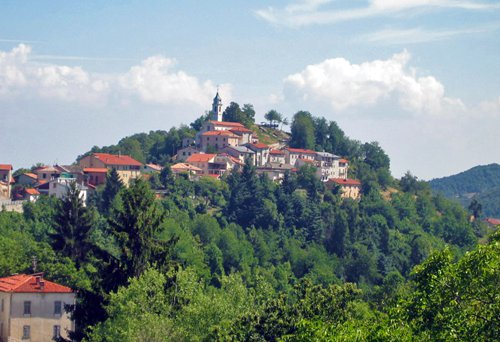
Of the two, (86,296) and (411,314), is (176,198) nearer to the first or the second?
(86,296)

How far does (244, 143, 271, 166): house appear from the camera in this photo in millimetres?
134125

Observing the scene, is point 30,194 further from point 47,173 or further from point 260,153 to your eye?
point 260,153

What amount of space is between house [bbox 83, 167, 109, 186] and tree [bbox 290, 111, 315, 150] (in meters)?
38.7

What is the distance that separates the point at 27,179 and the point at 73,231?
48815 millimetres

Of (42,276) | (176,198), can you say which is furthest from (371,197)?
(42,276)

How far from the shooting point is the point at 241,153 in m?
132

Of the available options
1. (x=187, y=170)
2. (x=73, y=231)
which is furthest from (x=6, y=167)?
(x=73, y=231)

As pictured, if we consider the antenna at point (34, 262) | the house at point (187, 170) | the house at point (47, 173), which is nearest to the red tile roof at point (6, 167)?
the house at point (47, 173)

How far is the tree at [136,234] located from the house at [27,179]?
68792 millimetres

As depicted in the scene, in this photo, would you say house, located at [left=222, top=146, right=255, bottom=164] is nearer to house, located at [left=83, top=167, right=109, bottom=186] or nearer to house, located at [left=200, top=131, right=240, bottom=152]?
house, located at [left=200, top=131, right=240, bottom=152]

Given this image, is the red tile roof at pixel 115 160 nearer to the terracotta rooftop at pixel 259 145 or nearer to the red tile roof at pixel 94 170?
the red tile roof at pixel 94 170

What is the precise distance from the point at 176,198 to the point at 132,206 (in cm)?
6667

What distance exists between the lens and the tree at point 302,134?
14575 cm

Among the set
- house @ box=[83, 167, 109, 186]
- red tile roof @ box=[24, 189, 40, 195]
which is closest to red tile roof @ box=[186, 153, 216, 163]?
house @ box=[83, 167, 109, 186]
